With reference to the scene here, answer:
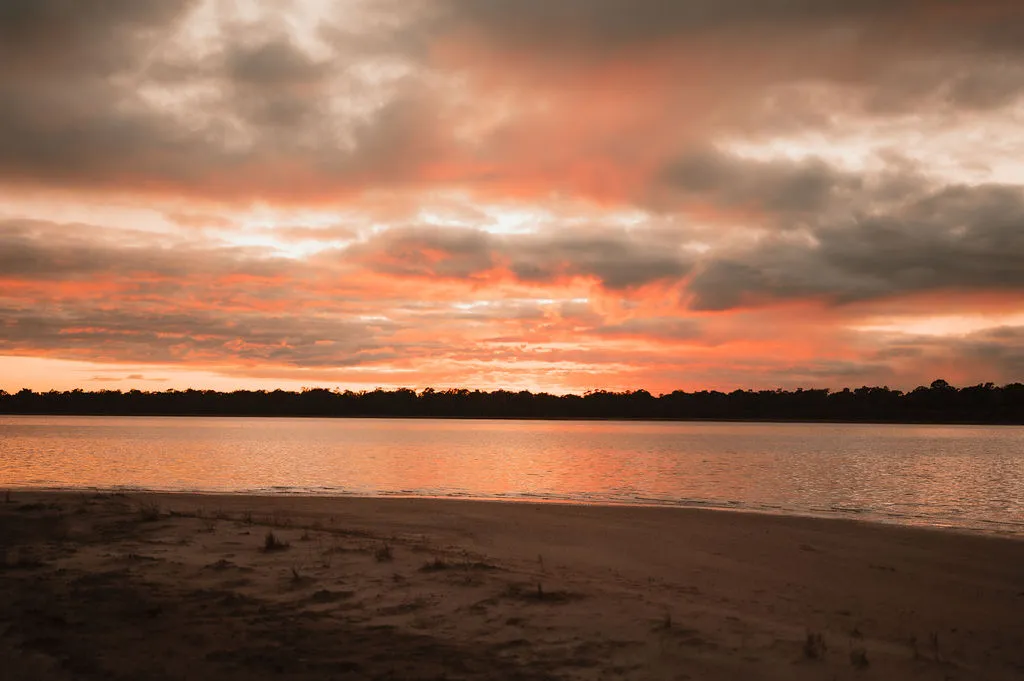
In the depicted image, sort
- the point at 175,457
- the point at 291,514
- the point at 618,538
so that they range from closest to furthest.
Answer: the point at 618,538, the point at 291,514, the point at 175,457

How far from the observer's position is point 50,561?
46.5ft

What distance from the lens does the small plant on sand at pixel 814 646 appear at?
403 inches

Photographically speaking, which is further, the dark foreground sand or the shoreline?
the shoreline

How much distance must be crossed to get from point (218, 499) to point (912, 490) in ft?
113

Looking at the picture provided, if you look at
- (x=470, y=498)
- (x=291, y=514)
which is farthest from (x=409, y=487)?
(x=291, y=514)

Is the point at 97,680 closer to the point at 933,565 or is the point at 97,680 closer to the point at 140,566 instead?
the point at 140,566

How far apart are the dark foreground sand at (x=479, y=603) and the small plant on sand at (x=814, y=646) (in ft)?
0.20

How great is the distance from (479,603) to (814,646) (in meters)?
5.07

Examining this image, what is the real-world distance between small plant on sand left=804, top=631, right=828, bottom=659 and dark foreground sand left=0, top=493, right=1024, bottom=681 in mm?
60

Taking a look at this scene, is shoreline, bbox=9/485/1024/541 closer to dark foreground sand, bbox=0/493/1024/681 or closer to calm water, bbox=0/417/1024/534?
calm water, bbox=0/417/1024/534

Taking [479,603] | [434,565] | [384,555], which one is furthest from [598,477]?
[479,603]

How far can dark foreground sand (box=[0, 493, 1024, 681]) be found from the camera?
9.51m

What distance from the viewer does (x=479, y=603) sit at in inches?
472

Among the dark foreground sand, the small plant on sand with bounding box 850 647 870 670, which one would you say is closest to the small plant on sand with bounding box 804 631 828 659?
the dark foreground sand
